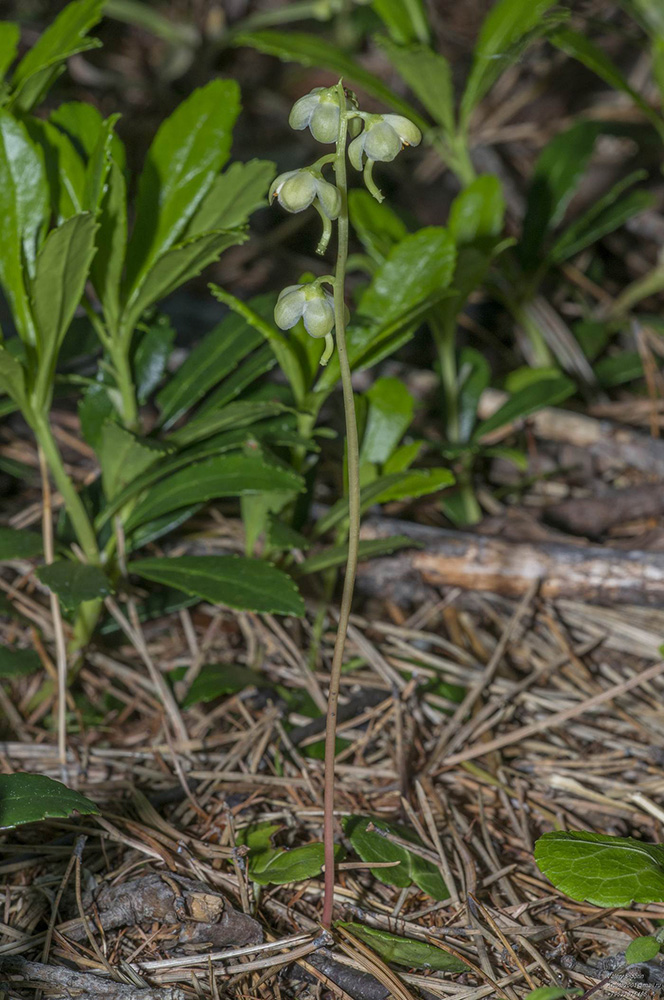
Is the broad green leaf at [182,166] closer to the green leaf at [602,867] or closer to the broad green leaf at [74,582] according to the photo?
the broad green leaf at [74,582]

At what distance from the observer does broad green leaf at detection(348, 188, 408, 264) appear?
6.32 ft

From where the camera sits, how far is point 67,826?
1.43 m

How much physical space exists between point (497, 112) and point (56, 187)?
251cm

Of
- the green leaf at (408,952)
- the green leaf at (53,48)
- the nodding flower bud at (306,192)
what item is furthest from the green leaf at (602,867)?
the green leaf at (53,48)

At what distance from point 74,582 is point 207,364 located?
22.0 inches

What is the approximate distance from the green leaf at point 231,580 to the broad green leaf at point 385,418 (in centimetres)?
36

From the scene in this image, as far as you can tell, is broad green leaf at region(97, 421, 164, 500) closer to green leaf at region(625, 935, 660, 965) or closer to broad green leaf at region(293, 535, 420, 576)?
broad green leaf at region(293, 535, 420, 576)

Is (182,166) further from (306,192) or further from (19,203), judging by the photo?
(306,192)

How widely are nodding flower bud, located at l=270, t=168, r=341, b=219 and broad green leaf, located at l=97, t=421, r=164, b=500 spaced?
2.02ft

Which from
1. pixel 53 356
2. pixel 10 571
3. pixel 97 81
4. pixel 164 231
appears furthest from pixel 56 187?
pixel 97 81

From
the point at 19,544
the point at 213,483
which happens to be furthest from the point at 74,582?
the point at 213,483

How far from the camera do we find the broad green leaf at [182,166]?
5.53ft

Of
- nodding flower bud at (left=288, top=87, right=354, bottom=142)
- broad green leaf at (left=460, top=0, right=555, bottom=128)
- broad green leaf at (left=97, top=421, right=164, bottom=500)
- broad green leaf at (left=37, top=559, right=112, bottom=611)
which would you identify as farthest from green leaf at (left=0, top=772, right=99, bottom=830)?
broad green leaf at (left=460, top=0, right=555, bottom=128)

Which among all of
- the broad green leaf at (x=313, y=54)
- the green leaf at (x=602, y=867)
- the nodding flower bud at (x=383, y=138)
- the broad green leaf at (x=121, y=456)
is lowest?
the green leaf at (x=602, y=867)
